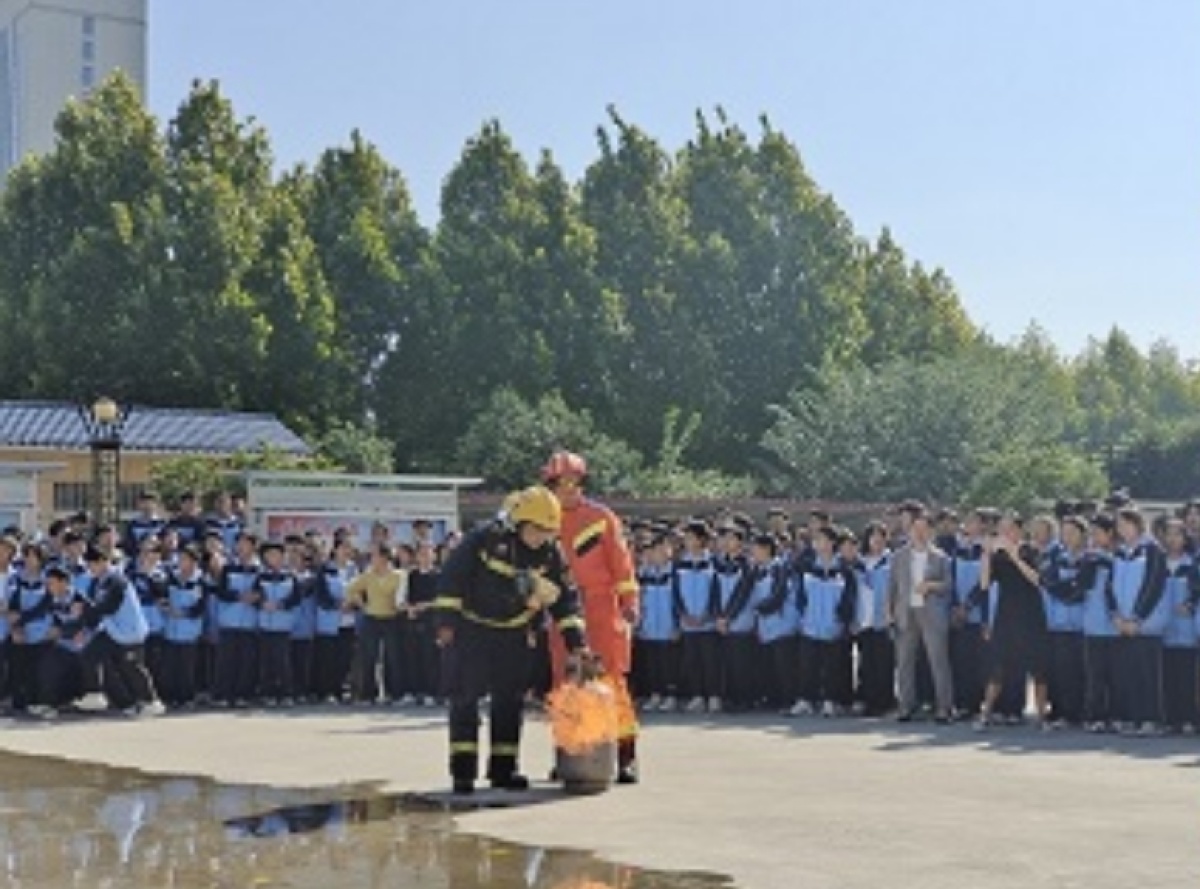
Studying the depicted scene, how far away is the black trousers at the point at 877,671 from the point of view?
1714 centimetres

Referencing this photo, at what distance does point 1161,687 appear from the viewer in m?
15.2

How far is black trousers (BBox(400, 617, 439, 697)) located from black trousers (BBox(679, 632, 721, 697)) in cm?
253

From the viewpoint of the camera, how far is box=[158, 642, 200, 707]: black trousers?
19250 millimetres

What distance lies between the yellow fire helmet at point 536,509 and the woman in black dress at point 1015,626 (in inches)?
209

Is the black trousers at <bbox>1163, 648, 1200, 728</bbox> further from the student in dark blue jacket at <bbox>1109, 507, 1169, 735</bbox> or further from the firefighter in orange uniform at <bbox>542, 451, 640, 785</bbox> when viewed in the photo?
the firefighter in orange uniform at <bbox>542, 451, 640, 785</bbox>

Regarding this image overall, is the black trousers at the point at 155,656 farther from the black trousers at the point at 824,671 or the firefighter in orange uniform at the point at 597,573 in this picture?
the firefighter in orange uniform at the point at 597,573

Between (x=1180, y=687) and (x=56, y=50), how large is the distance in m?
110

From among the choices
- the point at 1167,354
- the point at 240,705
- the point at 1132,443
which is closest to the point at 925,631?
the point at 240,705

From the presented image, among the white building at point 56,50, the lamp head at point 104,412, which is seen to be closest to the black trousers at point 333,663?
the lamp head at point 104,412

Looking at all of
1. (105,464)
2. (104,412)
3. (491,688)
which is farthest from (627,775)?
(105,464)

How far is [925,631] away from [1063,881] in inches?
318

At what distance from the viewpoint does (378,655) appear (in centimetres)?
1925

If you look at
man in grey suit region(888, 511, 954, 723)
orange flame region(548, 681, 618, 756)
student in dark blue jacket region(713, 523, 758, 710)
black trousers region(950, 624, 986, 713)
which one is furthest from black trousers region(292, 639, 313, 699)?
orange flame region(548, 681, 618, 756)

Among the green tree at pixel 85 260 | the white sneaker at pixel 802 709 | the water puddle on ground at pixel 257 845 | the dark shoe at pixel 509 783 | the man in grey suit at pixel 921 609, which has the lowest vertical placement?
the water puddle on ground at pixel 257 845
